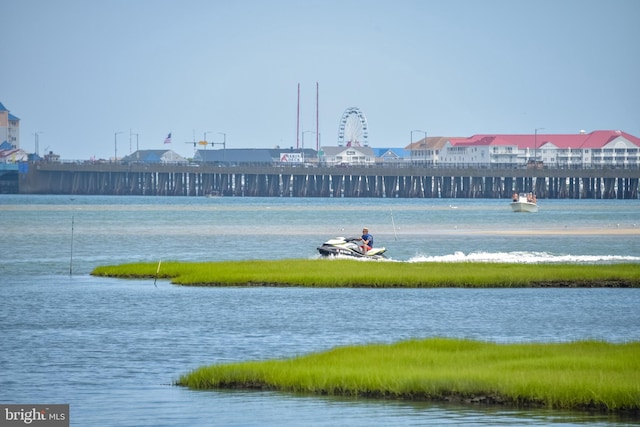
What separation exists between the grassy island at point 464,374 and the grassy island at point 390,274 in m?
18.9

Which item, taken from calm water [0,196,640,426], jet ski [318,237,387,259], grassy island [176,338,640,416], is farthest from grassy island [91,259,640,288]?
grassy island [176,338,640,416]

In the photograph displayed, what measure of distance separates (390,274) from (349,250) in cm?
767

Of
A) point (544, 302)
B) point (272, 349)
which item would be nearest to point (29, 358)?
point (272, 349)

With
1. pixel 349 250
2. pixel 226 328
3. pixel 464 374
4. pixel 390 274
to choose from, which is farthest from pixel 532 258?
pixel 464 374

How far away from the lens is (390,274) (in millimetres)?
50625

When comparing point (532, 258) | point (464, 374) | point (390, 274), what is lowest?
point (532, 258)

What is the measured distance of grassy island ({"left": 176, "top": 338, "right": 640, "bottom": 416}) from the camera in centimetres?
2502

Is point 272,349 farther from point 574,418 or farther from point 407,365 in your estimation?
point 574,418

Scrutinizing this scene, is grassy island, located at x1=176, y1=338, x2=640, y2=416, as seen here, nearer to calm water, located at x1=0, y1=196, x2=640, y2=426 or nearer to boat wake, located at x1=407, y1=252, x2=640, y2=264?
calm water, located at x1=0, y1=196, x2=640, y2=426

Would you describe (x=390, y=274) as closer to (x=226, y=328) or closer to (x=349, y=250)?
(x=349, y=250)

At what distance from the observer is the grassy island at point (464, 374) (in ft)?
82.1

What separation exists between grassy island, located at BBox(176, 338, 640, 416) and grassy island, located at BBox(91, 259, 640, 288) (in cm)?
1885

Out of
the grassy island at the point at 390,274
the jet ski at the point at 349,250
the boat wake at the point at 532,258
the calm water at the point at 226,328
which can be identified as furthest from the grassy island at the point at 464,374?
the boat wake at the point at 532,258

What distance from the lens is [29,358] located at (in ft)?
105
